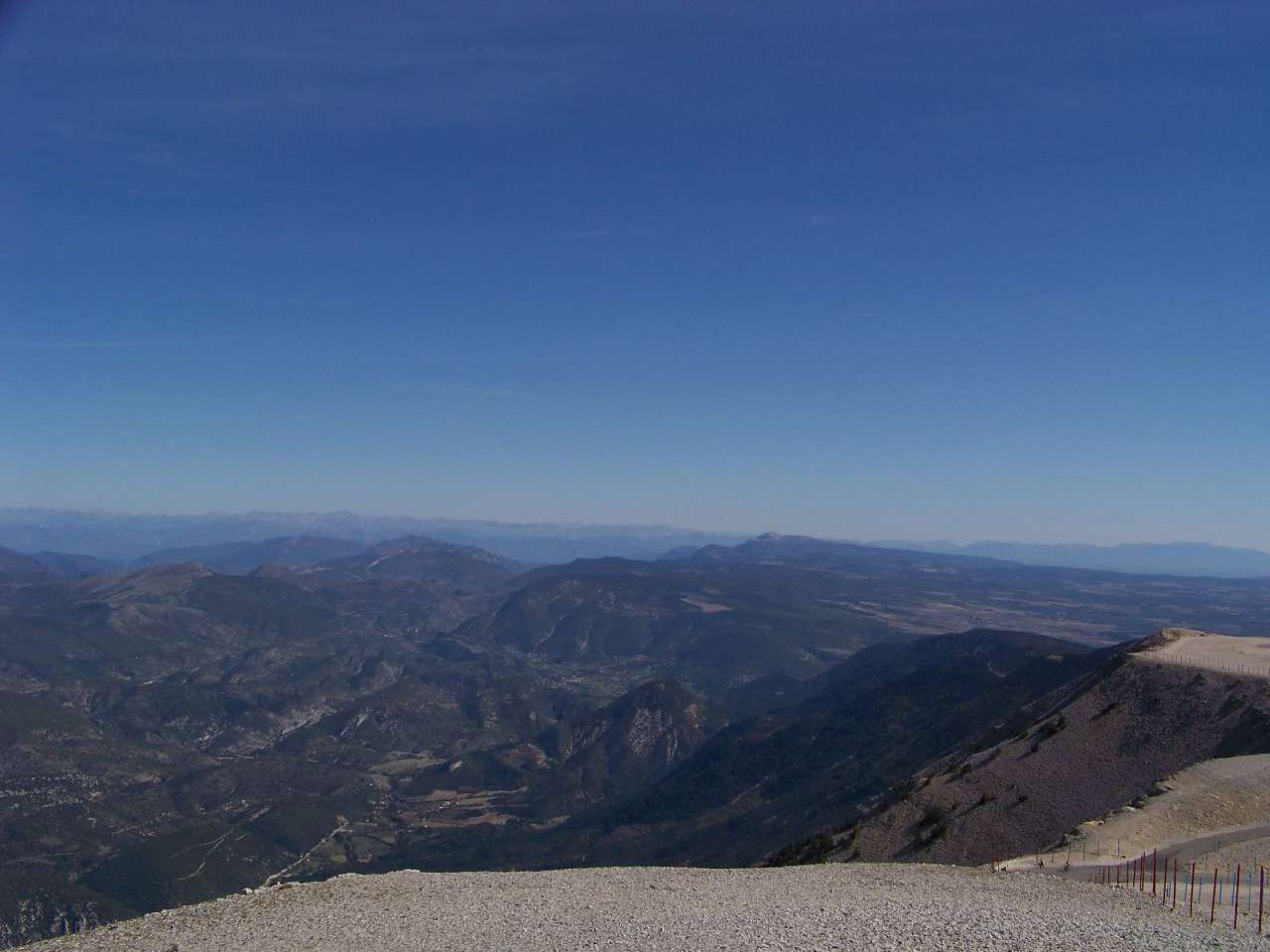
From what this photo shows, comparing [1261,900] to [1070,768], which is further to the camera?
[1070,768]

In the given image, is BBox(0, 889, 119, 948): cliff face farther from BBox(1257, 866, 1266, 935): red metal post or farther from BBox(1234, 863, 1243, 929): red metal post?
BBox(1257, 866, 1266, 935): red metal post

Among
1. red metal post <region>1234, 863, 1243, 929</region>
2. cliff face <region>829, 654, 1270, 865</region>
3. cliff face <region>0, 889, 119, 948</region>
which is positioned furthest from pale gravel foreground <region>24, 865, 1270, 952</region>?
cliff face <region>0, 889, 119, 948</region>

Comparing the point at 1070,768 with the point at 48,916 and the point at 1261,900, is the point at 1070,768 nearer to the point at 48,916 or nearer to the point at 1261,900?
the point at 1261,900

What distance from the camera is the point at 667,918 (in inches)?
932

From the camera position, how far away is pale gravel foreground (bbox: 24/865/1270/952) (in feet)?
69.8

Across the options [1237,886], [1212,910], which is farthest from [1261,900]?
[1237,886]

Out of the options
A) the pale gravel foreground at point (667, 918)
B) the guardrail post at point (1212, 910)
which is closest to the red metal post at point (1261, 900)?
the pale gravel foreground at point (667, 918)

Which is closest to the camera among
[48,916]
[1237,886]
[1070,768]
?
[1237,886]

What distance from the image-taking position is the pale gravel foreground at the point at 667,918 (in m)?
21.3

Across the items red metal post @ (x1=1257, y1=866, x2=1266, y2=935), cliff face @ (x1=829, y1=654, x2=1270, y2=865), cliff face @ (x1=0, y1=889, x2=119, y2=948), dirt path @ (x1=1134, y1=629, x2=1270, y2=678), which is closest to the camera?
red metal post @ (x1=1257, y1=866, x2=1266, y2=935)

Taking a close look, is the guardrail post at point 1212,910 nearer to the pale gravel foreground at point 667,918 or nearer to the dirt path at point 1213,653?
the pale gravel foreground at point 667,918

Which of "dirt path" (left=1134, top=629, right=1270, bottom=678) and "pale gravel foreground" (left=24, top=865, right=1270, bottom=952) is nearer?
"pale gravel foreground" (left=24, top=865, right=1270, bottom=952)

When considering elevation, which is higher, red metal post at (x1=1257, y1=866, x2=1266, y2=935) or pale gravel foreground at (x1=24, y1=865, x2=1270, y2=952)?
red metal post at (x1=1257, y1=866, x2=1266, y2=935)

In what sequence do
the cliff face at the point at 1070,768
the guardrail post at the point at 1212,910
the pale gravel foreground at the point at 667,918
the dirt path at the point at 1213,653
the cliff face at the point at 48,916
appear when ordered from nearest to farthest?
the pale gravel foreground at the point at 667,918, the guardrail post at the point at 1212,910, the cliff face at the point at 1070,768, the dirt path at the point at 1213,653, the cliff face at the point at 48,916
